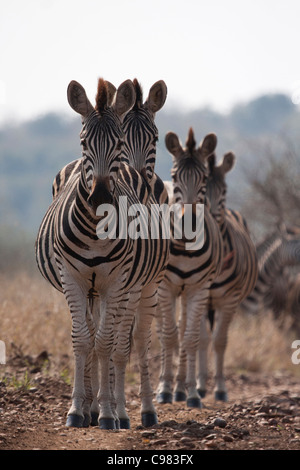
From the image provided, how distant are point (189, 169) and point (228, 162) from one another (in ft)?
6.75

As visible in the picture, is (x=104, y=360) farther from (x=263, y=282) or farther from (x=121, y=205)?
(x=263, y=282)

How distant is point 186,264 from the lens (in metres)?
7.89

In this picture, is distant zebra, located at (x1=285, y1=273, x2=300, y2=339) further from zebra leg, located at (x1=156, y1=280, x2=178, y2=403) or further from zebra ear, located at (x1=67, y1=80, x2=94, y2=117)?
zebra ear, located at (x1=67, y1=80, x2=94, y2=117)

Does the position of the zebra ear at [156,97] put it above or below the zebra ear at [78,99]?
above

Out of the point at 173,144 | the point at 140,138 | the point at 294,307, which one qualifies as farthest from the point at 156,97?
the point at 294,307

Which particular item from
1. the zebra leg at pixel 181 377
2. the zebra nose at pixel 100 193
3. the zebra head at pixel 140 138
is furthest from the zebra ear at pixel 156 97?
the zebra leg at pixel 181 377

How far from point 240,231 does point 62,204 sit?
16.2 ft

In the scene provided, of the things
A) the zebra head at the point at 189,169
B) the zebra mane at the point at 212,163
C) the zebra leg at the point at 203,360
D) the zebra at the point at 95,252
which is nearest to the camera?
the zebra at the point at 95,252

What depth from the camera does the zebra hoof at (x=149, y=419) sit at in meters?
6.30

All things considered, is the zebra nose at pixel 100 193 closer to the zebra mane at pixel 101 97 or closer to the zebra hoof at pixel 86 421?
the zebra mane at pixel 101 97

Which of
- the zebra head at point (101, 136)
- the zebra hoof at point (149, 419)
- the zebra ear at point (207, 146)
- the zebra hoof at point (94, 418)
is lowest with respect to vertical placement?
the zebra hoof at point (149, 419)

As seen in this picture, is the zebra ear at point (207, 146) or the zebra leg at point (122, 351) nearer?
the zebra leg at point (122, 351)

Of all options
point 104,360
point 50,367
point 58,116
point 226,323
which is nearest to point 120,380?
point 104,360

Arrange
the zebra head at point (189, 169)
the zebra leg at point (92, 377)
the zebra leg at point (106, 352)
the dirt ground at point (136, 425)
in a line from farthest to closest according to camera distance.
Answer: the zebra head at point (189, 169) → the zebra leg at point (92, 377) → the zebra leg at point (106, 352) → the dirt ground at point (136, 425)
